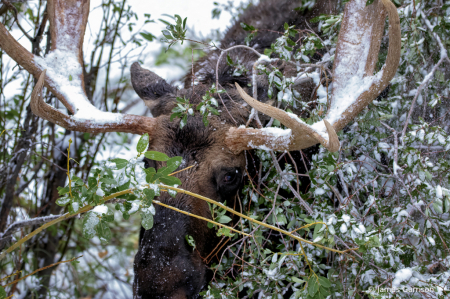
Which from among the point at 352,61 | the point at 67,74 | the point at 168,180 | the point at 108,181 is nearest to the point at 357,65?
the point at 352,61

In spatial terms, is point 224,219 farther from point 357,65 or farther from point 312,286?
point 357,65

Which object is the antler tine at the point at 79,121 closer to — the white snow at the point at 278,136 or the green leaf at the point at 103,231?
the white snow at the point at 278,136

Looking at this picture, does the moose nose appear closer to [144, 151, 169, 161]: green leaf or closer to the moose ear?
[144, 151, 169, 161]: green leaf

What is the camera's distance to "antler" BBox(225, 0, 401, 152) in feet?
6.64

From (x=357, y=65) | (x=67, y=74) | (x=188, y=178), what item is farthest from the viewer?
(x=67, y=74)

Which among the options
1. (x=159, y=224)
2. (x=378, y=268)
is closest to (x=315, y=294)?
(x=378, y=268)

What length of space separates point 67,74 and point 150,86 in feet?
1.93

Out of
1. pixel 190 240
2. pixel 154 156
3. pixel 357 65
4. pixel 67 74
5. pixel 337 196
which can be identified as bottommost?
pixel 337 196

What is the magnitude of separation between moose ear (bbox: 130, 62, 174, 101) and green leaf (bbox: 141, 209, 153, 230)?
138 centimetres

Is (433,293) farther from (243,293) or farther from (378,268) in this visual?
(243,293)

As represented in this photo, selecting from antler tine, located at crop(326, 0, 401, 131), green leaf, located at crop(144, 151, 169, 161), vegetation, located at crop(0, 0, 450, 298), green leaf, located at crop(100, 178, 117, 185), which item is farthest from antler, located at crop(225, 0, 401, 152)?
green leaf, located at crop(100, 178, 117, 185)

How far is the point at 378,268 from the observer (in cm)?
198

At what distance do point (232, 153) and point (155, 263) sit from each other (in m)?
0.83

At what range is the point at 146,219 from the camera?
5.07 ft
